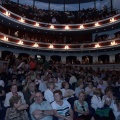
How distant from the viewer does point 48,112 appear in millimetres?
4004

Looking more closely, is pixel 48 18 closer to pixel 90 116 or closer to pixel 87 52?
pixel 87 52

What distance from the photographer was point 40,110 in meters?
3.94

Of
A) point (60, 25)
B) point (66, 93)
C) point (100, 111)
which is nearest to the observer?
point (100, 111)

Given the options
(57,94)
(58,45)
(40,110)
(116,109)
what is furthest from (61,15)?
(40,110)

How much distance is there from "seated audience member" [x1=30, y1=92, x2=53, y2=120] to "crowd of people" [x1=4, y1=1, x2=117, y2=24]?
19766mm

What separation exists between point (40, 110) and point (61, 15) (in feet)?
77.1

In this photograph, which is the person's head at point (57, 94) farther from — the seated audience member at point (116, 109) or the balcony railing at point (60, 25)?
the balcony railing at point (60, 25)

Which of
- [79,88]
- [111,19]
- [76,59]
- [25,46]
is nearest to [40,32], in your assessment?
[25,46]

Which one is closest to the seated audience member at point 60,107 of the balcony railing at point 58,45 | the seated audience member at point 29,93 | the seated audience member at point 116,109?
the seated audience member at point 29,93

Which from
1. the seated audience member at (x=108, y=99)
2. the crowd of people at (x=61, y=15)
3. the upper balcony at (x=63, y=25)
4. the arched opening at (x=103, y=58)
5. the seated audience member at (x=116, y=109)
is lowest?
the seated audience member at (x=116, y=109)

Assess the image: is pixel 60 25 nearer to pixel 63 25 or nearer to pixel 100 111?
pixel 63 25

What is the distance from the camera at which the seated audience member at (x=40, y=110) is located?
391 centimetres

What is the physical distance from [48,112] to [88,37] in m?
22.8

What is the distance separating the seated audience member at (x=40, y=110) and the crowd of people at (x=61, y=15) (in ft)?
64.8
